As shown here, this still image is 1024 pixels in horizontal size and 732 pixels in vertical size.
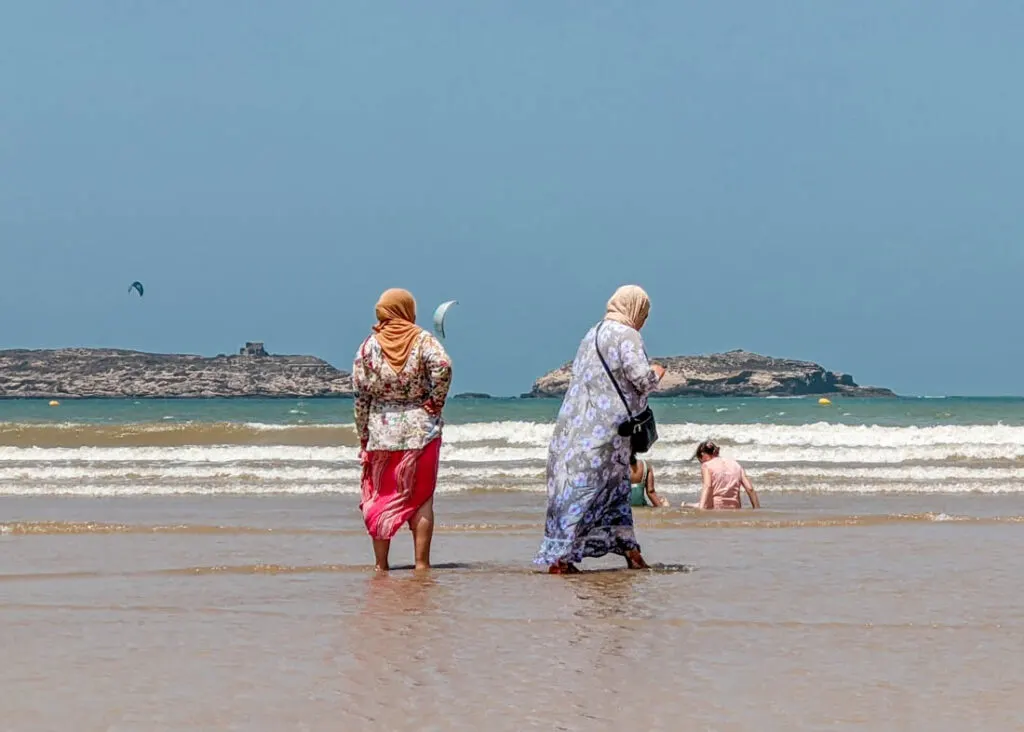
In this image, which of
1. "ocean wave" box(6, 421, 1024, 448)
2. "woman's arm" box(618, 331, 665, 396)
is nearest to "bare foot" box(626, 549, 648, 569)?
"woman's arm" box(618, 331, 665, 396)

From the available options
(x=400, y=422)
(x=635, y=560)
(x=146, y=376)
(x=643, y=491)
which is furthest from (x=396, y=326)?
(x=146, y=376)

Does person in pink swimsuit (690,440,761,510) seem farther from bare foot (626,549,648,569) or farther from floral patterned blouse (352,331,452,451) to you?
floral patterned blouse (352,331,452,451)

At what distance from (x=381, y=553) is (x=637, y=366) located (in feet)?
5.66

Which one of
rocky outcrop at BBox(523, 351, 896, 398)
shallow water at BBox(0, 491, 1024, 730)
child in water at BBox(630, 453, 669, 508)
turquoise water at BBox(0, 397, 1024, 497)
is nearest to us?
shallow water at BBox(0, 491, 1024, 730)

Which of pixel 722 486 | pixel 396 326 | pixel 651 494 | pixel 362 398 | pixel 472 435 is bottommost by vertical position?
pixel 651 494

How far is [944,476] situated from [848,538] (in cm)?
930

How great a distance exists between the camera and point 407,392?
23.9 ft

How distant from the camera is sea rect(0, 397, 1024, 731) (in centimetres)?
384

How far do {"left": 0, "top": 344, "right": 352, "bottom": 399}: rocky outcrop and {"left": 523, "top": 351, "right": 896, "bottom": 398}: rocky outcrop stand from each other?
1900 centimetres

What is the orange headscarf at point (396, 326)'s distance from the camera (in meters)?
7.28

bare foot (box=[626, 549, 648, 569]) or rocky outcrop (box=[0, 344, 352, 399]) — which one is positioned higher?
rocky outcrop (box=[0, 344, 352, 399])

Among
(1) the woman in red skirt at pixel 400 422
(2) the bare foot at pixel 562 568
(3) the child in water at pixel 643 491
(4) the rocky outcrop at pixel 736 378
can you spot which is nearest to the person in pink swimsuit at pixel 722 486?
(3) the child in water at pixel 643 491

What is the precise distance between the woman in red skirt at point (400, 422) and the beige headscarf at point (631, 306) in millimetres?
971

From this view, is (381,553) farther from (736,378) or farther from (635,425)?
(736,378)
